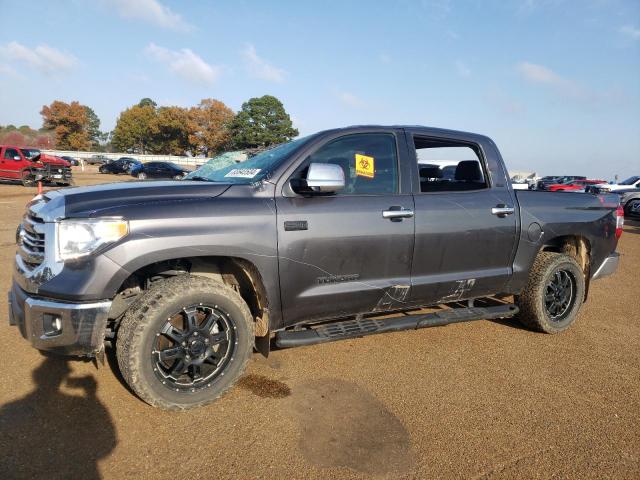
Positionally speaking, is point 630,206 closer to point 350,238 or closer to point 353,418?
point 350,238

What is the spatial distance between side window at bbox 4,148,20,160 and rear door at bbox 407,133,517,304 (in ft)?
69.7

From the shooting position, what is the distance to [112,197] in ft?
8.27

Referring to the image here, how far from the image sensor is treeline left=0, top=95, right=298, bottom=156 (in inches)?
2613

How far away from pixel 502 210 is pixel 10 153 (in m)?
22.0

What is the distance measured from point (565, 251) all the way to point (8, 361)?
5.13 meters

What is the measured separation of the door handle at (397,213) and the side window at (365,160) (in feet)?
0.57

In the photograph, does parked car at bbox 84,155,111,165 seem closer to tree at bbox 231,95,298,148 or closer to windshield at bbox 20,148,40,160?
tree at bbox 231,95,298,148

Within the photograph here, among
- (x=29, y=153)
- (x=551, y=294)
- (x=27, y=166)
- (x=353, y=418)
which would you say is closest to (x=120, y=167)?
(x=29, y=153)

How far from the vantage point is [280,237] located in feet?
9.04

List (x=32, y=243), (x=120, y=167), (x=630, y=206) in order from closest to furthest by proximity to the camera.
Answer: (x=32, y=243)
(x=630, y=206)
(x=120, y=167)

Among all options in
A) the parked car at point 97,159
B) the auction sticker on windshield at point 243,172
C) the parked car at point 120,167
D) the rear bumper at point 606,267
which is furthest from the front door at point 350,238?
the parked car at point 97,159

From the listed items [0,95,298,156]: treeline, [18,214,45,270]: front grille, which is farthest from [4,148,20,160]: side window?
[0,95,298,156]: treeline

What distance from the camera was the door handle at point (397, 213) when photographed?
10.2 ft

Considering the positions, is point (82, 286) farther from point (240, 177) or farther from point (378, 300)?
point (378, 300)
